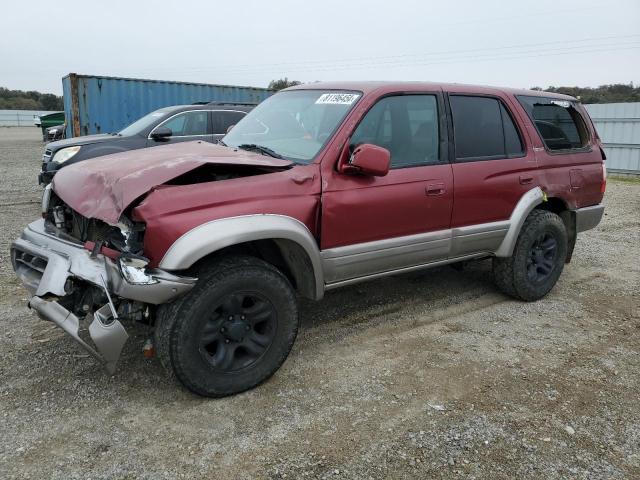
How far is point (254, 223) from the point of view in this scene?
3.16 m

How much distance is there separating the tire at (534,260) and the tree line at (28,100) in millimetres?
66727

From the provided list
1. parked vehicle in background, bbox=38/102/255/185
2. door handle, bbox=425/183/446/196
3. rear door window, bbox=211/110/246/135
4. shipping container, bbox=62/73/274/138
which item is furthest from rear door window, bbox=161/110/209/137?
door handle, bbox=425/183/446/196

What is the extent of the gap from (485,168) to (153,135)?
5370 mm

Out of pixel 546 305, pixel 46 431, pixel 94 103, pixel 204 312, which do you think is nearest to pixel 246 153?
pixel 204 312

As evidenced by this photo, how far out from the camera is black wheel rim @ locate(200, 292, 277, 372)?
314 cm

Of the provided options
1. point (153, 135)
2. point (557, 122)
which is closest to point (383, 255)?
point (557, 122)

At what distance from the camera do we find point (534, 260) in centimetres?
498

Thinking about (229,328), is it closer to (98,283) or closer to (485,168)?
(98,283)

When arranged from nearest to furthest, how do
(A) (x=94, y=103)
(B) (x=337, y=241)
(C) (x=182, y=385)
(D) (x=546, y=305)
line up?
(C) (x=182, y=385) → (B) (x=337, y=241) → (D) (x=546, y=305) → (A) (x=94, y=103)

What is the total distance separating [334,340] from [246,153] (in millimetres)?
1514

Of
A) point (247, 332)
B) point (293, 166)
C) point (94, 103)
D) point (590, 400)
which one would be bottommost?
point (590, 400)

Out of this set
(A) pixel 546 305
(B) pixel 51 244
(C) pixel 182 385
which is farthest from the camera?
(A) pixel 546 305

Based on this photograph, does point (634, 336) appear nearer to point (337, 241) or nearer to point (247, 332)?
point (337, 241)

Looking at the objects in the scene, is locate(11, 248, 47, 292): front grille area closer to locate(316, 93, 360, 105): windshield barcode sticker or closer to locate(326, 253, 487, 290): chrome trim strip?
locate(326, 253, 487, 290): chrome trim strip
